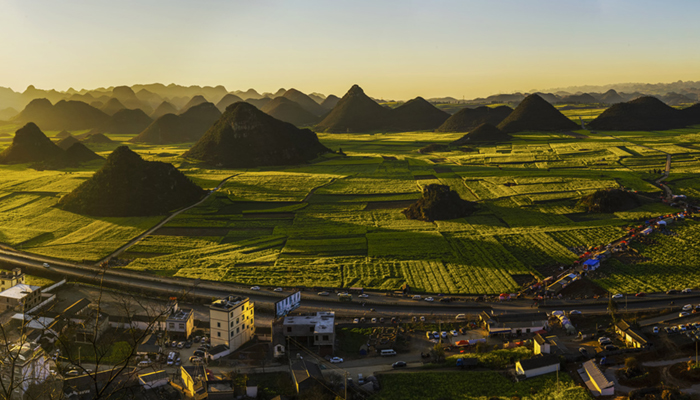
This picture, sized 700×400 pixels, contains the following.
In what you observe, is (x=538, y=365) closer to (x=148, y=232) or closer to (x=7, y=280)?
(x=7, y=280)

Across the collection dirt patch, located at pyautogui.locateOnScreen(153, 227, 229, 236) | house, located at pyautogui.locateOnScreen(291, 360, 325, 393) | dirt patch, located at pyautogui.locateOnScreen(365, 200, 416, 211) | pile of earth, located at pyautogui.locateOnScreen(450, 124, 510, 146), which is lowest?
house, located at pyautogui.locateOnScreen(291, 360, 325, 393)

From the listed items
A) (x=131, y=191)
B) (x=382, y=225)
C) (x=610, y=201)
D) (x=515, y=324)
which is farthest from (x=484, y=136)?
(x=515, y=324)

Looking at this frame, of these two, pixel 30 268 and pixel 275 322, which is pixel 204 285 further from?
pixel 30 268

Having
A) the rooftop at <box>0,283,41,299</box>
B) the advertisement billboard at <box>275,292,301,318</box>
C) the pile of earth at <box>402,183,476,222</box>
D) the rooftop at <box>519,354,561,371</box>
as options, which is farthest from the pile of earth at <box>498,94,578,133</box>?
the rooftop at <box>0,283,41,299</box>

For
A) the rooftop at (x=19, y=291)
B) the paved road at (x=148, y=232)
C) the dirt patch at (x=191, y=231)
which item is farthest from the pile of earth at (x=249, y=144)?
the rooftop at (x=19, y=291)

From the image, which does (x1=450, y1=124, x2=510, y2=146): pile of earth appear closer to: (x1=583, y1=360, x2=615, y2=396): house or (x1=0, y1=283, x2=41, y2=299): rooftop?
(x1=583, y1=360, x2=615, y2=396): house

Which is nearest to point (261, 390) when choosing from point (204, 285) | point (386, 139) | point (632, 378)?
point (204, 285)

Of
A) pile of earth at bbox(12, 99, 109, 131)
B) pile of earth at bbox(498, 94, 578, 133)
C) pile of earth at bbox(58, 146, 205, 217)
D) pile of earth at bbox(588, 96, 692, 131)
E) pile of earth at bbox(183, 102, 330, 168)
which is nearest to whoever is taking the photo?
pile of earth at bbox(58, 146, 205, 217)
